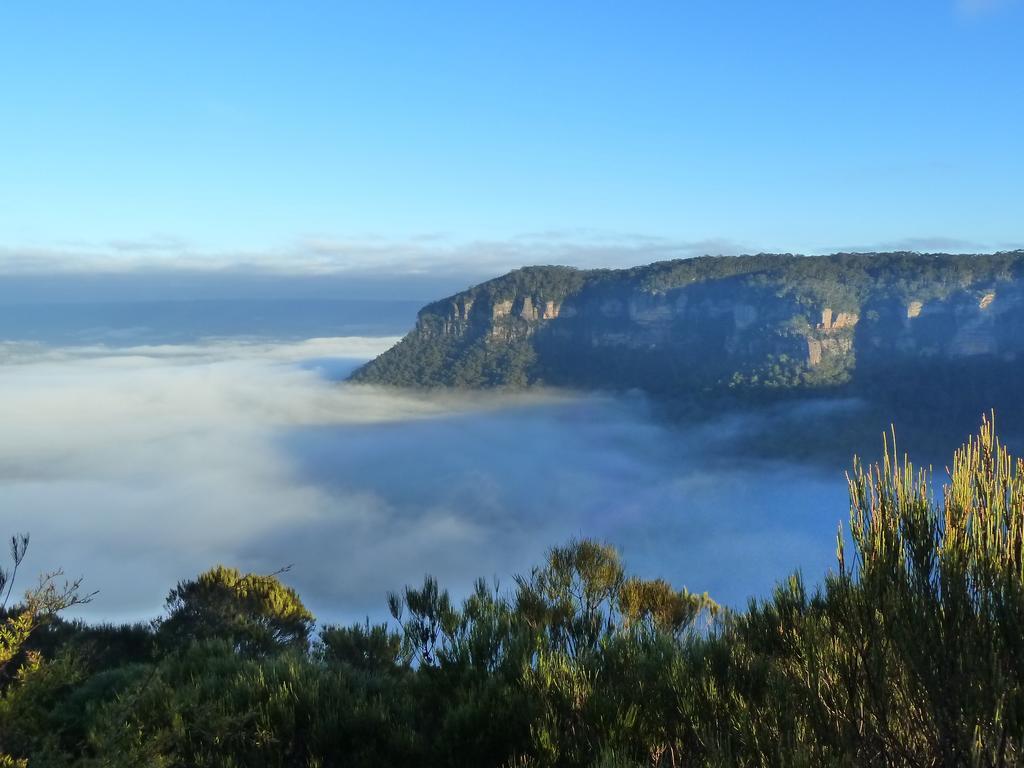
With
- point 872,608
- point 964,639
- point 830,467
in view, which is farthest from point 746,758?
point 830,467

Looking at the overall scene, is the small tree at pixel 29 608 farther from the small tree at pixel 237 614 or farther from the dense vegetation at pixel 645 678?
the small tree at pixel 237 614

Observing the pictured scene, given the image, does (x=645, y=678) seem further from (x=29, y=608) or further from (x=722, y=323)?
(x=722, y=323)

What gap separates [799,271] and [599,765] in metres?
176

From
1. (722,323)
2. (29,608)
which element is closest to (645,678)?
(29,608)

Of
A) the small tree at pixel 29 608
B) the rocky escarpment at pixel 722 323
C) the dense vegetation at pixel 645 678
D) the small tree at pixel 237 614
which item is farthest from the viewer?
the rocky escarpment at pixel 722 323

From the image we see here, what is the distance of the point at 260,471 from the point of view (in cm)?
18112

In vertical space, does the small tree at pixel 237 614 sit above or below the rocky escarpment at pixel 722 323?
below

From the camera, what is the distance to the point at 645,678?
709cm

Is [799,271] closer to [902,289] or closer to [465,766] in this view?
[902,289]

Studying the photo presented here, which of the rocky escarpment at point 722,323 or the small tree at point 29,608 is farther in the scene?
the rocky escarpment at point 722,323

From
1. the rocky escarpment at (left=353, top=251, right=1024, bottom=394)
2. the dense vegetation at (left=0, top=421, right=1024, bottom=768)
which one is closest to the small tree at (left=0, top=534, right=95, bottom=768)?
the dense vegetation at (left=0, top=421, right=1024, bottom=768)

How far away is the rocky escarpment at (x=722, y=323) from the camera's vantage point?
461 ft

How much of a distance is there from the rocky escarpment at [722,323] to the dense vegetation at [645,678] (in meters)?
136

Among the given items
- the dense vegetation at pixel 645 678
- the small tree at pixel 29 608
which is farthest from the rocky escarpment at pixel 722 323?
the small tree at pixel 29 608
